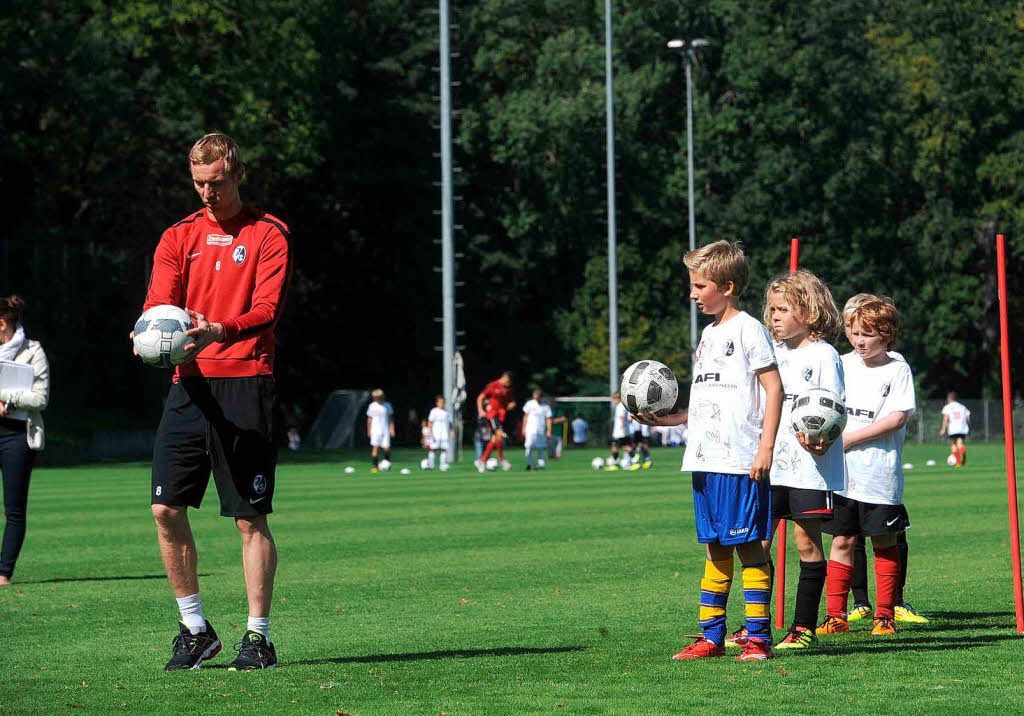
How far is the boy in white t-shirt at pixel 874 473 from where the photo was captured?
8961 mm

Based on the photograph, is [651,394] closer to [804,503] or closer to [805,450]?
[805,450]

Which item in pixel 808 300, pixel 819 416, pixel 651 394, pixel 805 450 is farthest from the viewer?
pixel 808 300

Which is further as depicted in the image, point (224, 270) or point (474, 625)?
point (474, 625)

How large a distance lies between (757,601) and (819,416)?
0.90 metres

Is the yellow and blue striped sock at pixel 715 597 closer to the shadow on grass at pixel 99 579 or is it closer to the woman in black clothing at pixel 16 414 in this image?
the woman in black clothing at pixel 16 414

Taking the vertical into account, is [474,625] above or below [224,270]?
below

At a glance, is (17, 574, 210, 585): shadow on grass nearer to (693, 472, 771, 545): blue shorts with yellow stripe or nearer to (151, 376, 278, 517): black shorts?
(151, 376, 278, 517): black shorts

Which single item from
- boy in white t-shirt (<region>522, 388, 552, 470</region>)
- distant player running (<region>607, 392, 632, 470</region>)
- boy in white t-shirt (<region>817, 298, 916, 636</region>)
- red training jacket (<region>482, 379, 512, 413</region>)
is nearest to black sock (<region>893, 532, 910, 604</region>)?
boy in white t-shirt (<region>817, 298, 916, 636</region>)

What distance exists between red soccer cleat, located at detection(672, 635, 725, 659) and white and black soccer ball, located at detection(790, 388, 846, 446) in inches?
41.8

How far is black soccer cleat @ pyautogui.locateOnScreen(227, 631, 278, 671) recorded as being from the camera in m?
7.53

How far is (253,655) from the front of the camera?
24.7 ft

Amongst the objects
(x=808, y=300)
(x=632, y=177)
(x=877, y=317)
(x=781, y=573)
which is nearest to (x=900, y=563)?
(x=781, y=573)

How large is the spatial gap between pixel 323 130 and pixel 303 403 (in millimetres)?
12953

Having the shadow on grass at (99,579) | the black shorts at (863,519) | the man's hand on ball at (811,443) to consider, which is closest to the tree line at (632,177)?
the shadow on grass at (99,579)
